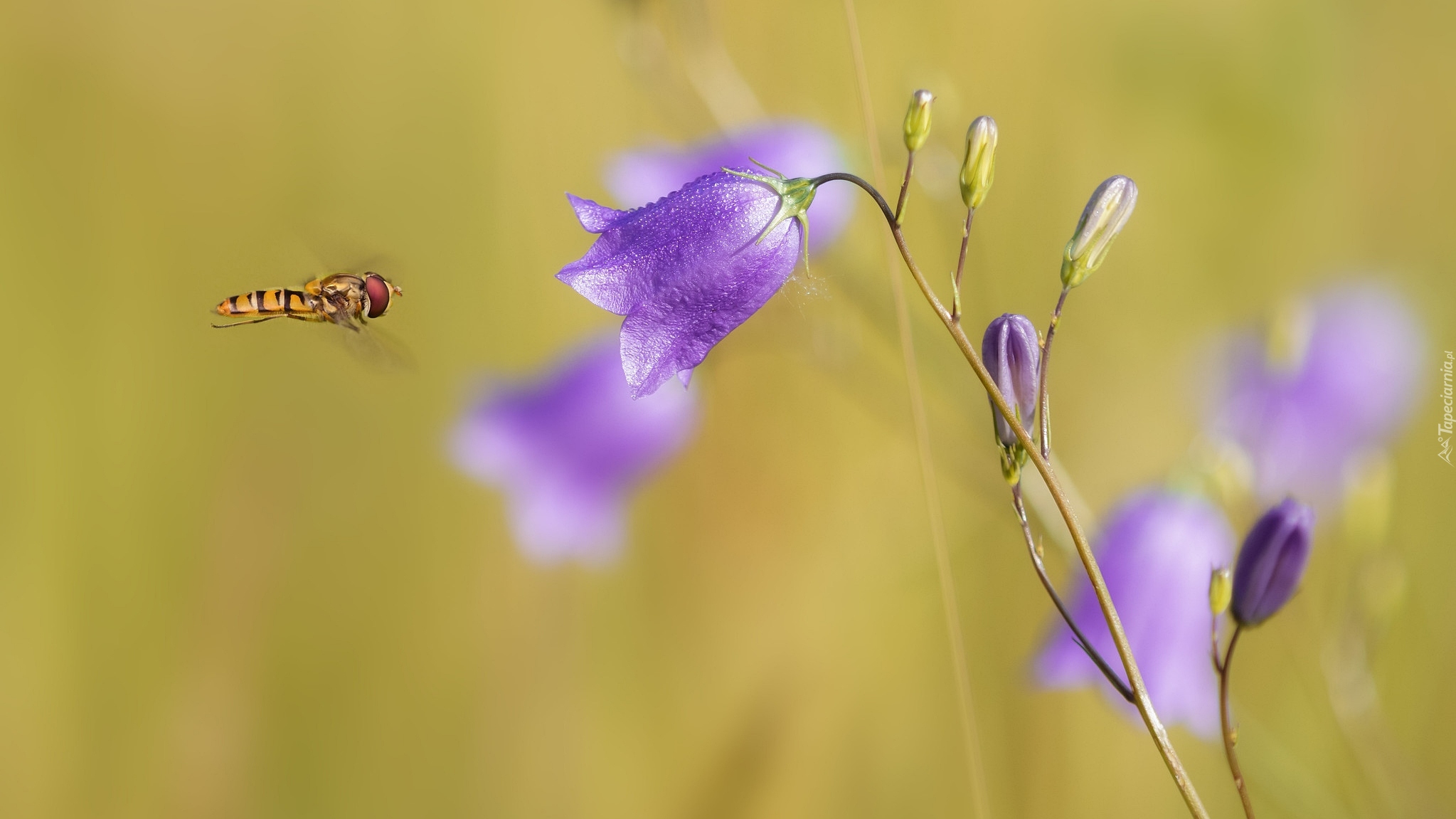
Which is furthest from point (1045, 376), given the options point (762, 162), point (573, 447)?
point (573, 447)

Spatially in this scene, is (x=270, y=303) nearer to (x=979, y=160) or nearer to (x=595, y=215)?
(x=595, y=215)

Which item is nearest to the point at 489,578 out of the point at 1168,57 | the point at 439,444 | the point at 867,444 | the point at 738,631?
the point at 439,444

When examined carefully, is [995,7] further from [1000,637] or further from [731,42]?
[1000,637]

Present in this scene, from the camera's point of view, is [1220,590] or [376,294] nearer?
[1220,590]

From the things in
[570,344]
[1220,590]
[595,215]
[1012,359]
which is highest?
[570,344]

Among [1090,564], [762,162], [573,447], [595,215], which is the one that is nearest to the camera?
[1090,564]

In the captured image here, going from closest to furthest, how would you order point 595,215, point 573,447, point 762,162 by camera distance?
point 595,215 → point 762,162 → point 573,447

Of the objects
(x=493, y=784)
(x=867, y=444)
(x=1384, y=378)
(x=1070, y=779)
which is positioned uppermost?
(x=867, y=444)
